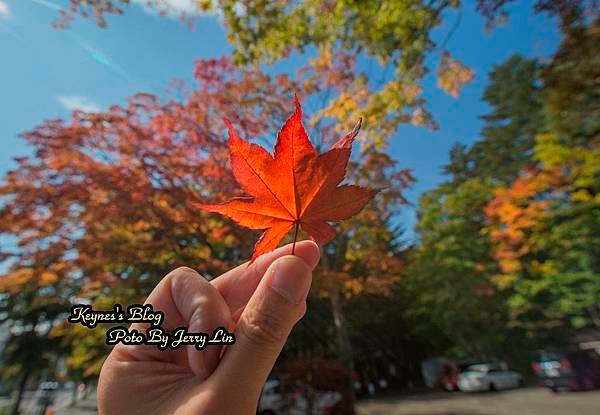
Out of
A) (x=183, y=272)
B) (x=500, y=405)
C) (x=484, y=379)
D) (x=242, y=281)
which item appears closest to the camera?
(x=183, y=272)

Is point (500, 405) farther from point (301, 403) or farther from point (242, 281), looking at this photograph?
point (242, 281)

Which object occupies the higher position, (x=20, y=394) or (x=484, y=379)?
(x=20, y=394)

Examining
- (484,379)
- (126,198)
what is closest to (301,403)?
(126,198)

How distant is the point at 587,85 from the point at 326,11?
174 inches

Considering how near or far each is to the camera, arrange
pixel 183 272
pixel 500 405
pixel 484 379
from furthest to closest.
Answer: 1. pixel 484 379
2. pixel 500 405
3. pixel 183 272

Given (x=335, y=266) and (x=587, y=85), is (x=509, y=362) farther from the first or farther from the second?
(x=587, y=85)

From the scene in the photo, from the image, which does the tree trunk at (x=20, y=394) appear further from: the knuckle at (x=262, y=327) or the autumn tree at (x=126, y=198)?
the knuckle at (x=262, y=327)

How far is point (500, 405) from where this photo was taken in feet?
36.7

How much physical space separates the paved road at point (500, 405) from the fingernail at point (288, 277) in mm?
11572

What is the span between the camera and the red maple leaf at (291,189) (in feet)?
2.31

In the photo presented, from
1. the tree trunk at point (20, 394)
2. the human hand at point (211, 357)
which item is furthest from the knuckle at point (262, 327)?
the tree trunk at point (20, 394)

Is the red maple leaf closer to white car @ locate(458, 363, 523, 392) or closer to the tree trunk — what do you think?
white car @ locate(458, 363, 523, 392)

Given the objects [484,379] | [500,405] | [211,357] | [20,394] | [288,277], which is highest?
[20,394]

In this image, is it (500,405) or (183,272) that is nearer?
(183,272)
